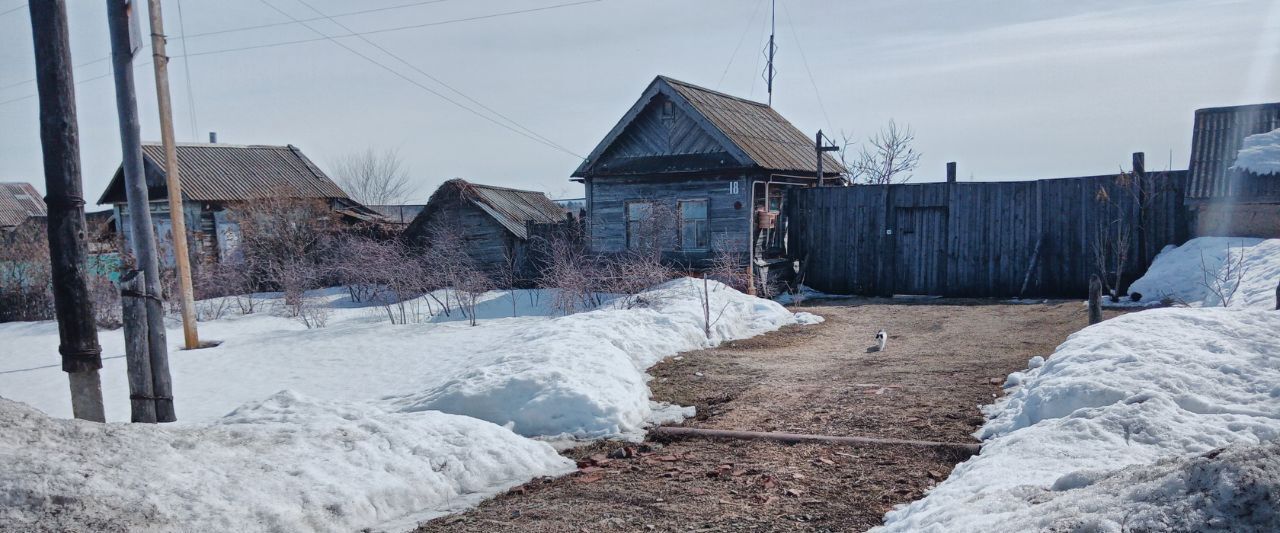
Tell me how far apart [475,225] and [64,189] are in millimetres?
15098

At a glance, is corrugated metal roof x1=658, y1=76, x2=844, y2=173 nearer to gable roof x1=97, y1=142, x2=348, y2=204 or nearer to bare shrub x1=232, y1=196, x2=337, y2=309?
bare shrub x1=232, y1=196, x2=337, y2=309

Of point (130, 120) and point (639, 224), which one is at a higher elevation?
point (130, 120)

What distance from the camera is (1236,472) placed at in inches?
96.6

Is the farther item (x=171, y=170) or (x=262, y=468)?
(x=171, y=170)

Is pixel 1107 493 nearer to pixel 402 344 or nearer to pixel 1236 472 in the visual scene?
pixel 1236 472

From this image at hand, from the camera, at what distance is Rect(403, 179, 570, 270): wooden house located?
66.1 ft

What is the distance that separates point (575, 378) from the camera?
705 cm

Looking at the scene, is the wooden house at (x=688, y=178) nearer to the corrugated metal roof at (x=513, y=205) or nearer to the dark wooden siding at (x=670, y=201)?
the dark wooden siding at (x=670, y=201)

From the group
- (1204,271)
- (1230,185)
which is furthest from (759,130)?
(1204,271)

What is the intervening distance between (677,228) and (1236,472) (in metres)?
15.5

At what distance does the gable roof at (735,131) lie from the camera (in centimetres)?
1695

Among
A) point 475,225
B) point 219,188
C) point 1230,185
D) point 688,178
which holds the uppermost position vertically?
point 219,188

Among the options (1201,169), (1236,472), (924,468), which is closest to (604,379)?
(924,468)

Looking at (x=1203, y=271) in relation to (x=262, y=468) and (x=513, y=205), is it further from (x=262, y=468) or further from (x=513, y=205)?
(x=513, y=205)
